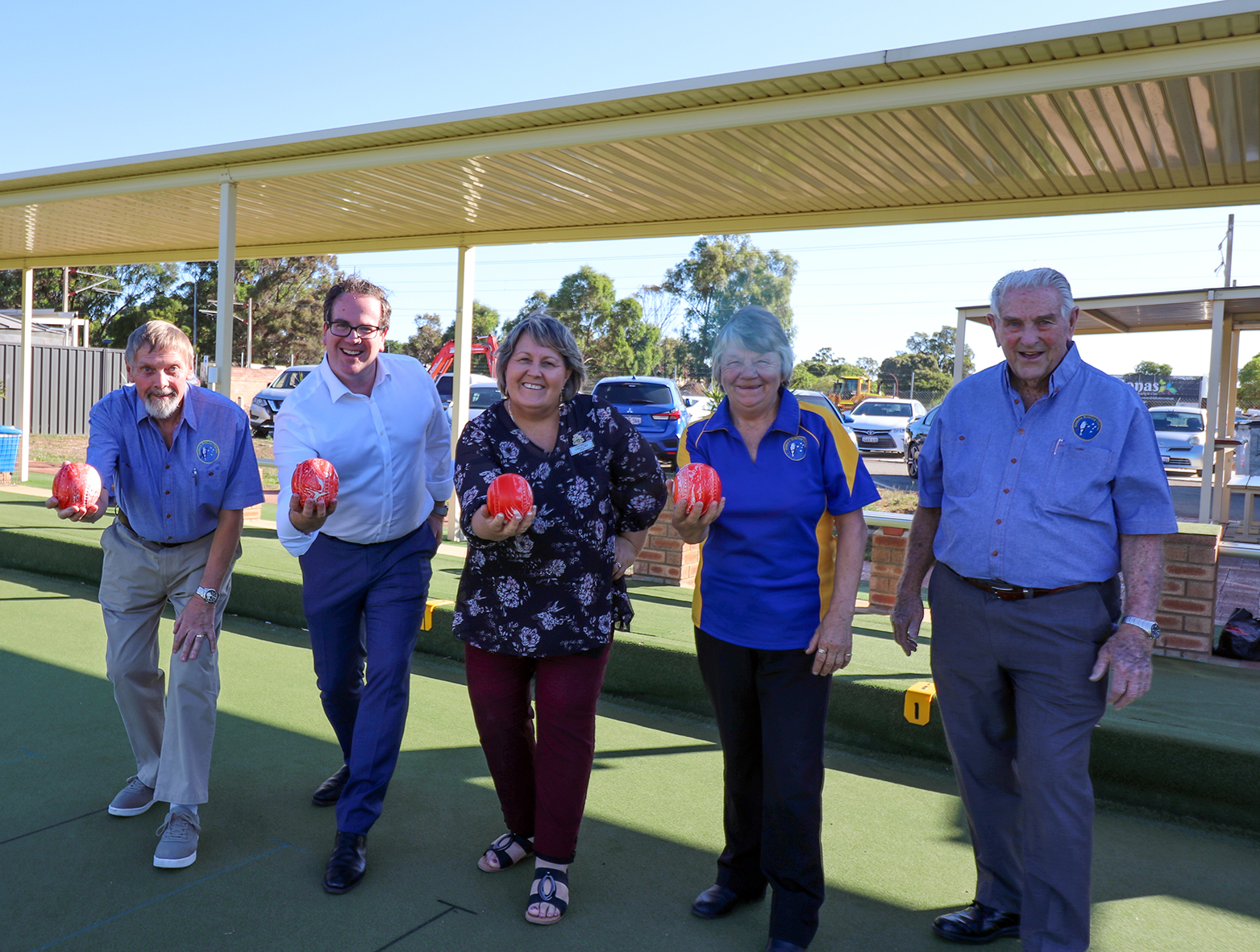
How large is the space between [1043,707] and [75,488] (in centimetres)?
256

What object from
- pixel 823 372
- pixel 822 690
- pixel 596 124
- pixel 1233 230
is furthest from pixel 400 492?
pixel 823 372

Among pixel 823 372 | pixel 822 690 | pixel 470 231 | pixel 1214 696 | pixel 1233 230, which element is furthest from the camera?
pixel 823 372

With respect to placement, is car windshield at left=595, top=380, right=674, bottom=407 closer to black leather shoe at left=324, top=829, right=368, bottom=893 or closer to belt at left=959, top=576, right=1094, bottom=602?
black leather shoe at left=324, top=829, right=368, bottom=893

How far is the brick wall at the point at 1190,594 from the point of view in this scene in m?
5.02

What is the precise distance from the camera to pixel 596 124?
5008 mm

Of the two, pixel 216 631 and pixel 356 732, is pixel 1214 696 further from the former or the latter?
pixel 216 631

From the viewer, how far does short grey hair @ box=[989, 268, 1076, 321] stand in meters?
2.27

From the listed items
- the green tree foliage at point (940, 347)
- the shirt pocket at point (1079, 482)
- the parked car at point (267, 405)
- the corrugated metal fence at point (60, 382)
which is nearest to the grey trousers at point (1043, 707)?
the shirt pocket at point (1079, 482)

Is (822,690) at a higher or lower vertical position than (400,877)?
higher

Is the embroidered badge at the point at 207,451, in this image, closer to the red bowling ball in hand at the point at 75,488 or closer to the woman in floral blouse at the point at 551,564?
the red bowling ball in hand at the point at 75,488

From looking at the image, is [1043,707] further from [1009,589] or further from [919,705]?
[919,705]

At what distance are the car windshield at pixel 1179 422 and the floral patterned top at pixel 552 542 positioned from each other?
1935cm

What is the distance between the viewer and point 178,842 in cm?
283

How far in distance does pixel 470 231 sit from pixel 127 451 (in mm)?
5439
